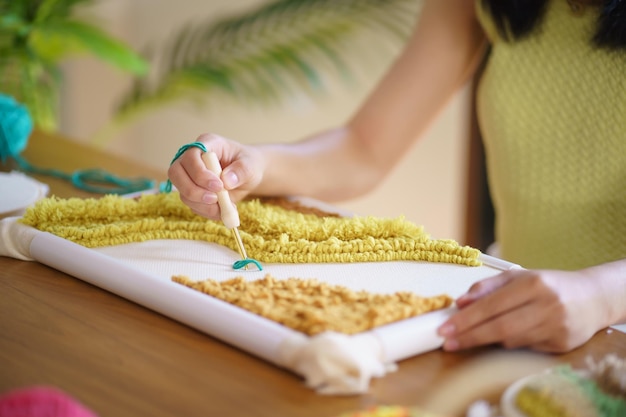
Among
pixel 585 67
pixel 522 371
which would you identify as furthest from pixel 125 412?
pixel 585 67

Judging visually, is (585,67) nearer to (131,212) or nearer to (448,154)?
(131,212)

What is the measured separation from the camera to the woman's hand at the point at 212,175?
2.68 ft

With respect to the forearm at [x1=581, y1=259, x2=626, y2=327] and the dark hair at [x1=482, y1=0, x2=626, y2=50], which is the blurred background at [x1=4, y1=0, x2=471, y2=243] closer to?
the dark hair at [x1=482, y1=0, x2=626, y2=50]

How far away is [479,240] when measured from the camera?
8.30 feet

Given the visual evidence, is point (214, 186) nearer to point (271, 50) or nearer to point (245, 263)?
point (245, 263)

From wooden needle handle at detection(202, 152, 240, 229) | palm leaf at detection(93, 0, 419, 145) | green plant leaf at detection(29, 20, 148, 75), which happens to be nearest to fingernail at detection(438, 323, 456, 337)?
wooden needle handle at detection(202, 152, 240, 229)

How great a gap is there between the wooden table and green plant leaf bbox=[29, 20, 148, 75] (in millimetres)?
1168

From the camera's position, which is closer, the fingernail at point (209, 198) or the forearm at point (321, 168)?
the fingernail at point (209, 198)

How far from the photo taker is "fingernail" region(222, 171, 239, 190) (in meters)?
0.85

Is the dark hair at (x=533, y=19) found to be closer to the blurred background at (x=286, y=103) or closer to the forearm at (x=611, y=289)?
the forearm at (x=611, y=289)

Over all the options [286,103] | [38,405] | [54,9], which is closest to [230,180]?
[38,405]

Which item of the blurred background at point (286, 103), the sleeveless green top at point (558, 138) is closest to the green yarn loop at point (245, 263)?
the sleeveless green top at point (558, 138)

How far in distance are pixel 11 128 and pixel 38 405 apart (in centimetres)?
80

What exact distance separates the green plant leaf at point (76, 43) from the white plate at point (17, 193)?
786mm
